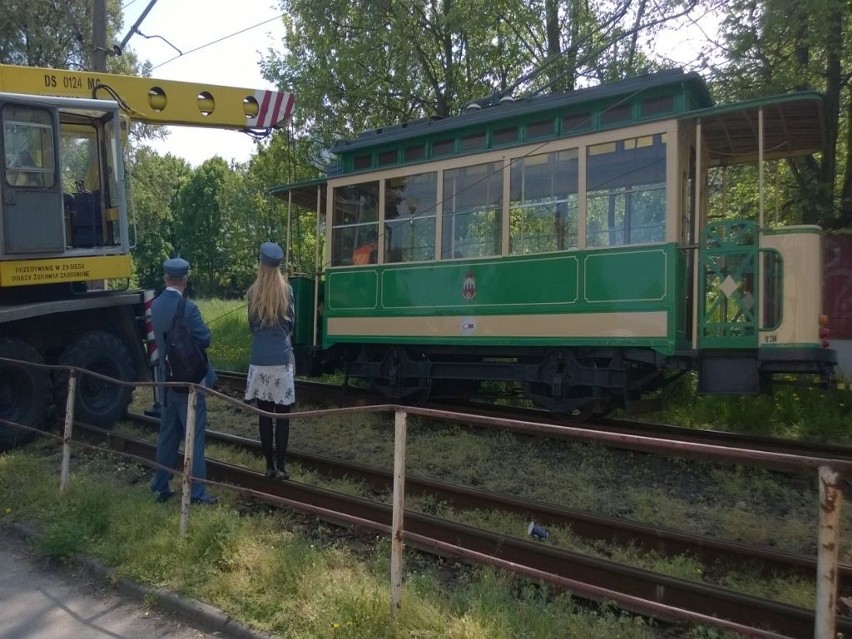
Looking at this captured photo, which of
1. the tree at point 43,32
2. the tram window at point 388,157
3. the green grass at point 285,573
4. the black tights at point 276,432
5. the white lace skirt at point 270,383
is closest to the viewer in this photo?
the green grass at point 285,573

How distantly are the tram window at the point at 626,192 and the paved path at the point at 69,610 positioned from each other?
5.67 m

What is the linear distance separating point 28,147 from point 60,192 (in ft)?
1.74

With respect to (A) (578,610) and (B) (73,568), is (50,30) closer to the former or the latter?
(B) (73,568)

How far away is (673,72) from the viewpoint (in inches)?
307

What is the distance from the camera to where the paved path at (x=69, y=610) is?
4.17 meters

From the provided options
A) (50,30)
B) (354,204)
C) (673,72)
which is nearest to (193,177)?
(50,30)

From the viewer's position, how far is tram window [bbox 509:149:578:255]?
8539mm

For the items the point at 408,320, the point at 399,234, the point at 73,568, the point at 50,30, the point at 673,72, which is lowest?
the point at 73,568

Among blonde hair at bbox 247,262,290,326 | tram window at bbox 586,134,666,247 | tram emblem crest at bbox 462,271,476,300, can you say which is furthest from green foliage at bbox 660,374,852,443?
blonde hair at bbox 247,262,290,326

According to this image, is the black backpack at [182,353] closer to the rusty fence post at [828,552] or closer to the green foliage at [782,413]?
the rusty fence post at [828,552]

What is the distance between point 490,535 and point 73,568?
2.70 meters

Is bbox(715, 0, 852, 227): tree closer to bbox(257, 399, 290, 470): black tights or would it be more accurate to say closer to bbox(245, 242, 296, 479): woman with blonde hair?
bbox(245, 242, 296, 479): woman with blonde hair

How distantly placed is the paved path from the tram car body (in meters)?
5.21

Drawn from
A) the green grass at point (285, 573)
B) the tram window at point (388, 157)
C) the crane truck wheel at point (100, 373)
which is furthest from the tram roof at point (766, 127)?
the crane truck wheel at point (100, 373)
